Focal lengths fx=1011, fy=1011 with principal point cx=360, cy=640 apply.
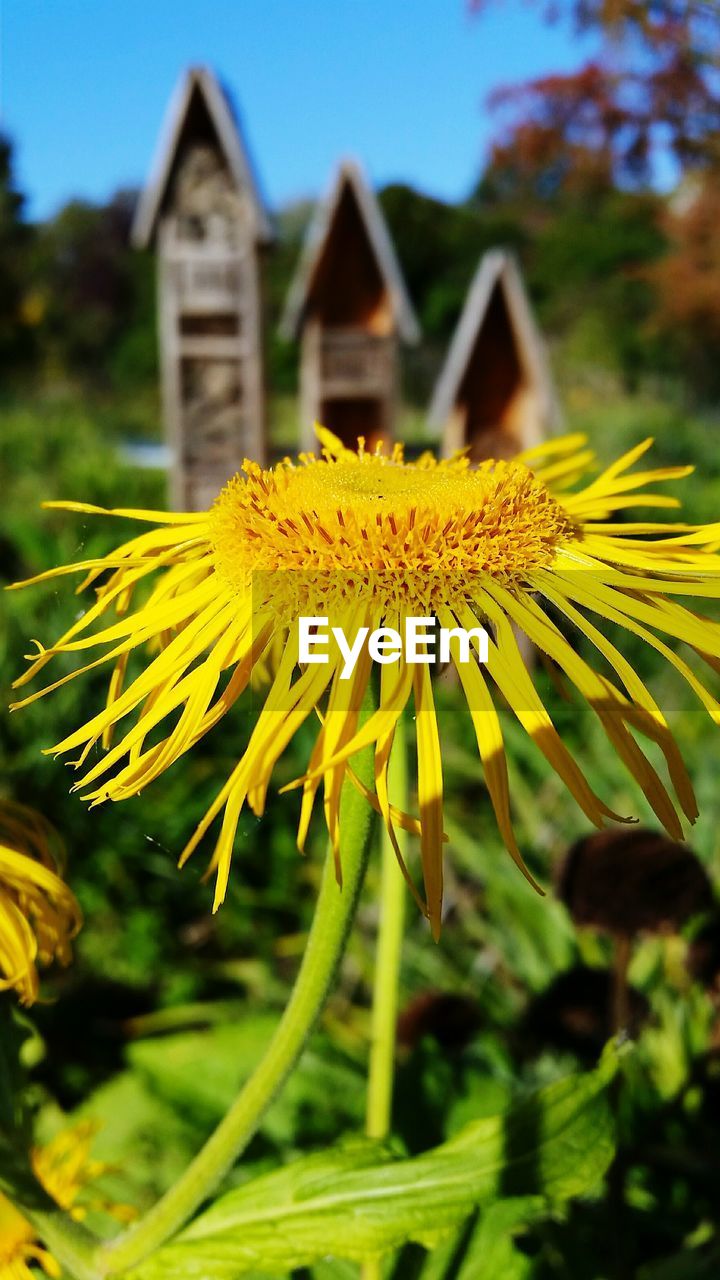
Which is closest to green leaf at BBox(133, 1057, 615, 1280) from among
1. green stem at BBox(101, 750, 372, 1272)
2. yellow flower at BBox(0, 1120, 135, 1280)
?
green stem at BBox(101, 750, 372, 1272)

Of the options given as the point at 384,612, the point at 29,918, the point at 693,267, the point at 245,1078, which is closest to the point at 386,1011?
the point at 29,918

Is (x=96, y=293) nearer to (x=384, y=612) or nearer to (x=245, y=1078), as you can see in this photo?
(x=245, y=1078)

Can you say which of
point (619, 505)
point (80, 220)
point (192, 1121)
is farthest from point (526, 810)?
point (80, 220)

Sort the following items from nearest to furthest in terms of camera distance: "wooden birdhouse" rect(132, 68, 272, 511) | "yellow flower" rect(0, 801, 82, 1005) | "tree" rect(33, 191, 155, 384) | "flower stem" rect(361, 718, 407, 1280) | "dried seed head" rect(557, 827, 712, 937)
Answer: "yellow flower" rect(0, 801, 82, 1005), "flower stem" rect(361, 718, 407, 1280), "dried seed head" rect(557, 827, 712, 937), "wooden birdhouse" rect(132, 68, 272, 511), "tree" rect(33, 191, 155, 384)

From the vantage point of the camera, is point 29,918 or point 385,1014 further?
point 385,1014

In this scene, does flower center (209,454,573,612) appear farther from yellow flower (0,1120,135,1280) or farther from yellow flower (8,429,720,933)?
yellow flower (0,1120,135,1280)

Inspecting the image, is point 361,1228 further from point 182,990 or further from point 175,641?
point 182,990
